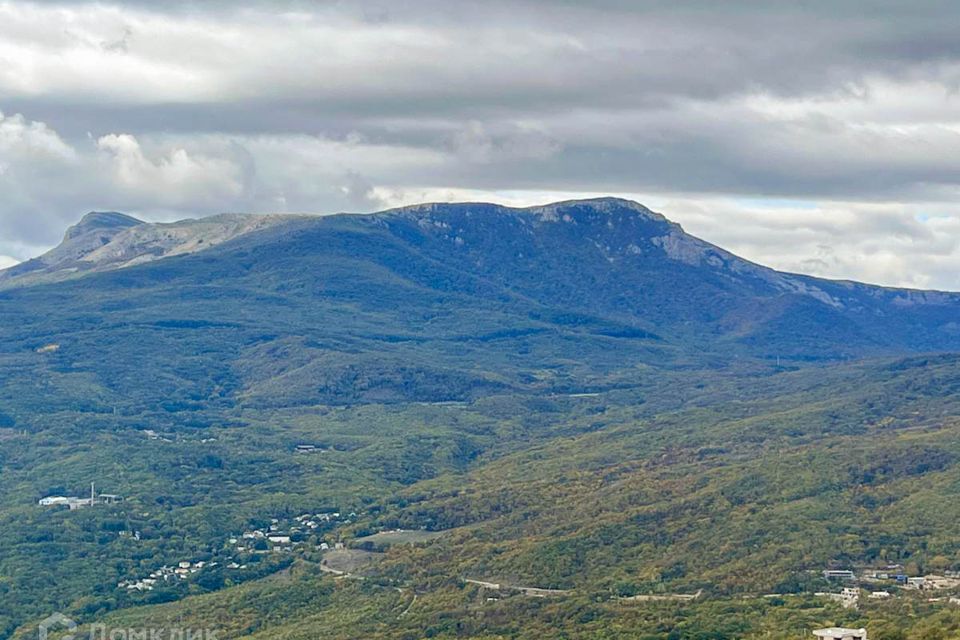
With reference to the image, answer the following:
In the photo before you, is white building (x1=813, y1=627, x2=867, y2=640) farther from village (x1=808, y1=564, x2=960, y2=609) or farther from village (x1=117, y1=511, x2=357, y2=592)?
village (x1=117, y1=511, x2=357, y2=592)

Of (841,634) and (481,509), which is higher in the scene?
(841,634)

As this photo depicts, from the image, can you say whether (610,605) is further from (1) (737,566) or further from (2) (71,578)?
(2) (71,578)

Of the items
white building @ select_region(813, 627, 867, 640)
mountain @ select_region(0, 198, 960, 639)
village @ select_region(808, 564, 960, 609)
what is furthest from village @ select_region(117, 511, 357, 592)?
white building @ select_region(813, 627, 867, 640)

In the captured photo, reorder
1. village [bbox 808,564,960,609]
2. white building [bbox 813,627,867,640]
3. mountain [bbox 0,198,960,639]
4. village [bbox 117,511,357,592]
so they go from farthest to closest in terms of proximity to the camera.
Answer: village [bbox 117,511,357,592], mountain [bbox 0,198,960,639], village [bbox 808,564,960,609], white building [bbox 813,627,867,640]

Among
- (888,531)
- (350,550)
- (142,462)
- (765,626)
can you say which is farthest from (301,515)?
(765,626)

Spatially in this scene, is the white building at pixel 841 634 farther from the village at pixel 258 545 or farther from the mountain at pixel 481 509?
the village at pixel 258 545

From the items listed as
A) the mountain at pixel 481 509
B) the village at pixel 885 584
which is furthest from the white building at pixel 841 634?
the village at pixel 885 584

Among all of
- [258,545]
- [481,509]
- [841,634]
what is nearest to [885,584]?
[841,634]

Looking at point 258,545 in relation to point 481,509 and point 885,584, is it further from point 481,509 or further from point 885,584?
point 885,584
